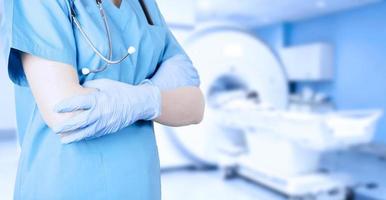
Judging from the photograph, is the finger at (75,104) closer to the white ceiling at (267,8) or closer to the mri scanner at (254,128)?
the mri scanner at (254,128)

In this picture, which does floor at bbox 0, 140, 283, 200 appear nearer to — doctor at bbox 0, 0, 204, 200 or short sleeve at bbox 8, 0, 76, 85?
doctor at bbox 0, 0, 204, 200

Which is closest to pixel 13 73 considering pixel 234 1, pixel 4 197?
pixel 4 197

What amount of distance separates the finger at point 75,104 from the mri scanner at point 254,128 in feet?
4.57

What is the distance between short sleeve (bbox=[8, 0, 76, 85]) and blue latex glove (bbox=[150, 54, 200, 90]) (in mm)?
174

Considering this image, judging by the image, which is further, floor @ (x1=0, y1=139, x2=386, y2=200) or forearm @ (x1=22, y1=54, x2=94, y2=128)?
floor @ (x1=0, y1=139, x2=386, y2=200)

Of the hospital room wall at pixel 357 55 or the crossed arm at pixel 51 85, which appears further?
the hospital room wall at pixel 357 55

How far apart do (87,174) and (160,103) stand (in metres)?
0.17

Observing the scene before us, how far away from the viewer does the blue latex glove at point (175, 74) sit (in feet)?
2.25

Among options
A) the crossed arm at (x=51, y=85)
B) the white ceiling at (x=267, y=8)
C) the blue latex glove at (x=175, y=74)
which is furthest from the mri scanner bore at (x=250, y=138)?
the white ceiling at (x=267, y=8)

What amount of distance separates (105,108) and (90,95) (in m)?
0.03

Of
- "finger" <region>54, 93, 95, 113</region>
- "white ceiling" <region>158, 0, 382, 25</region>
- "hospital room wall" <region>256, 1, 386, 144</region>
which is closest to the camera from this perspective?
"finger" <region>54, 93, 95, 113</region>

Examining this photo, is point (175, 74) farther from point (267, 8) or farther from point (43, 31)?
point (267, 8)

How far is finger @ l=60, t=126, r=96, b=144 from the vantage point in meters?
0.54

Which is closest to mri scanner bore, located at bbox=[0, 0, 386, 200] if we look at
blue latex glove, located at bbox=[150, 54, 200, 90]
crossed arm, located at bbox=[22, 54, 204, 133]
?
blue latex glove, located at bbox=[150, 54, 200, 90]
